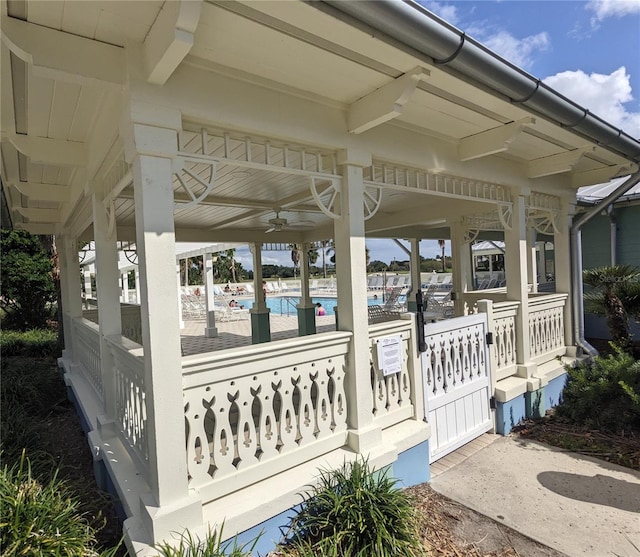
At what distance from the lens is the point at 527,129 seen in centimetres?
358

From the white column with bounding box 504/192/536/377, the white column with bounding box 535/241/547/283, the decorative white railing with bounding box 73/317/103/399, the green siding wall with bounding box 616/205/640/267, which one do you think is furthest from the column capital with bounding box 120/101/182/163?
the white column with bounding box 535/241/547/283

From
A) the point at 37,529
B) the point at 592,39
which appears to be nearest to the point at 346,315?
the point at 37,529

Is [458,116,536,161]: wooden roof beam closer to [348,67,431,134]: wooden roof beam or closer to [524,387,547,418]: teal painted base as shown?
[348,67,431,134]: wooden roof beam

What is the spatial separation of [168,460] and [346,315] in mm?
1594

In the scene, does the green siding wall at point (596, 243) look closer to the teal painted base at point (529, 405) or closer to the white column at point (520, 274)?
the teal painted base at point (529, 405)

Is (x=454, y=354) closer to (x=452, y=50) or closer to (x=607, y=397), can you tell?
(x=607, y=397)

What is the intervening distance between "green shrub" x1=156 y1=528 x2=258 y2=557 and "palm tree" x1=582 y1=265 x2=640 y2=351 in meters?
5.63

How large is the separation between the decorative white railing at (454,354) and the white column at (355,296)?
92 centimetres

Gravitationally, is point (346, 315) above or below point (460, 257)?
below

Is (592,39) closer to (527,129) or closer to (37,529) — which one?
(527,129)

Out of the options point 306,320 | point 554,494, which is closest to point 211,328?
point 306,320

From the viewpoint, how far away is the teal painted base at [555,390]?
5.07 m

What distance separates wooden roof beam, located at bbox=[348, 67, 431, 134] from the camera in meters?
2.39

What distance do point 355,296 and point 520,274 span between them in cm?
282
